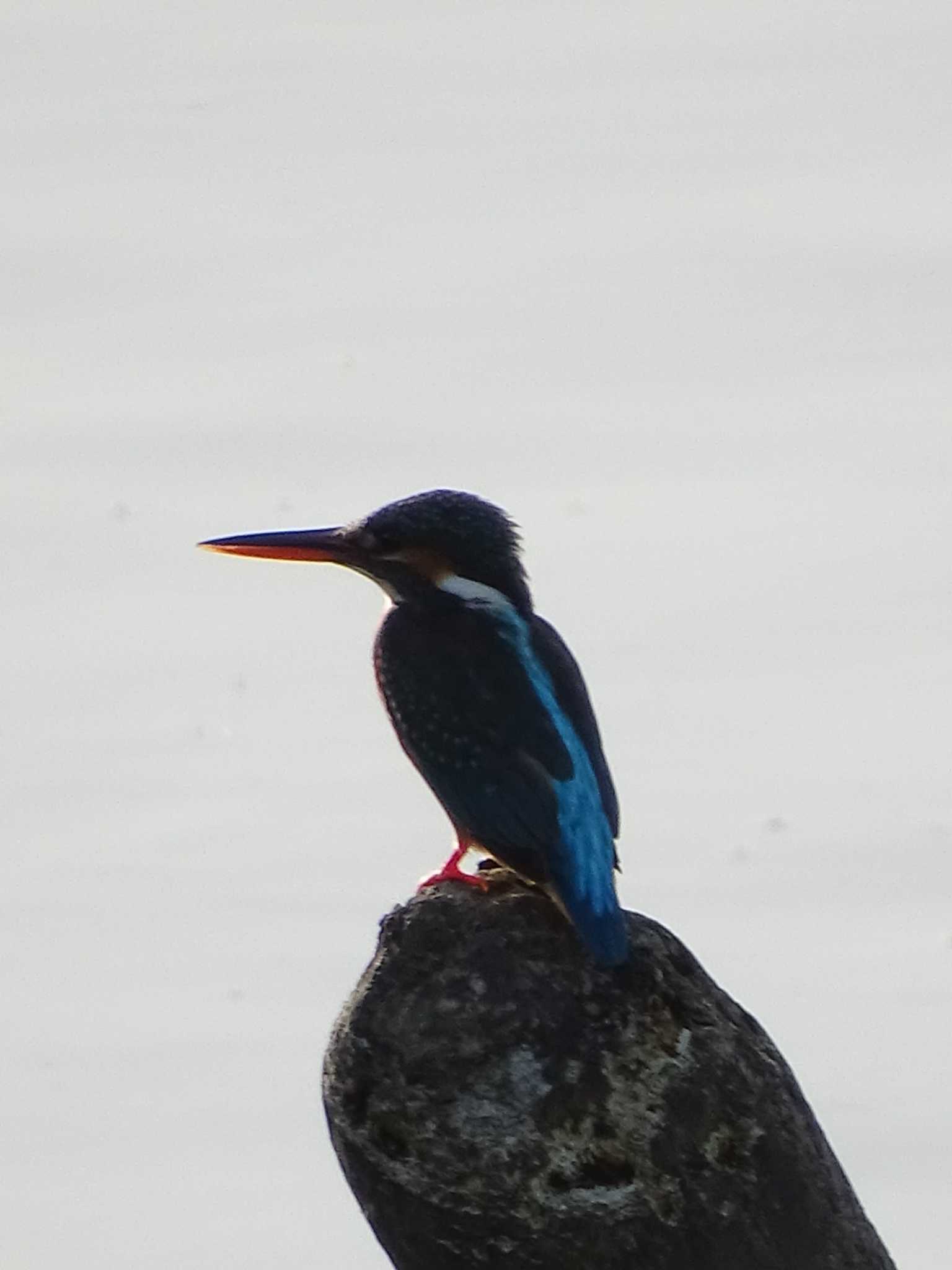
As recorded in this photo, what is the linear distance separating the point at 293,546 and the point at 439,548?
306mm

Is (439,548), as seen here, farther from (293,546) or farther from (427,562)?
(293,546)

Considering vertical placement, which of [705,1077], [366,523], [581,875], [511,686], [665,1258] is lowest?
[665,1258]

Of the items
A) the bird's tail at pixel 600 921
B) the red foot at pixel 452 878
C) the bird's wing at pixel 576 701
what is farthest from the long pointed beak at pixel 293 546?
the bird's tail at pixel 600 921

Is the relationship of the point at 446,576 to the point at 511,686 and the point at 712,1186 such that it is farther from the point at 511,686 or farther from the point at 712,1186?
the point at 712,1186

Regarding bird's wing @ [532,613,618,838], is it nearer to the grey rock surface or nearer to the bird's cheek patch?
the bird's cheek patch

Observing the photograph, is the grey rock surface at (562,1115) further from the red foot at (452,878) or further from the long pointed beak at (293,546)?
the long pointed beak at (293,546)

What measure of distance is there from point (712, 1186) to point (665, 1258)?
0.29 feet

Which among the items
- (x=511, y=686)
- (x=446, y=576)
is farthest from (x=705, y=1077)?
(x=446, y=576)

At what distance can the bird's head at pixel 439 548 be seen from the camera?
3.01 m

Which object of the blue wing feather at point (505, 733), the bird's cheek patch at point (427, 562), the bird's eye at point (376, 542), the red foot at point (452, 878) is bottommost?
the red foot at point (452, 878)

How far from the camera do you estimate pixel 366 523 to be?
3107 millimetres

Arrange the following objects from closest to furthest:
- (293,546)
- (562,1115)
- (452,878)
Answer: (562,1115) → (452,878) → (293,546)

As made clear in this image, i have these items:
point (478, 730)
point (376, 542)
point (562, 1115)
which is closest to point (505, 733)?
point (478, 730)

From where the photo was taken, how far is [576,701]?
9.73 ft
